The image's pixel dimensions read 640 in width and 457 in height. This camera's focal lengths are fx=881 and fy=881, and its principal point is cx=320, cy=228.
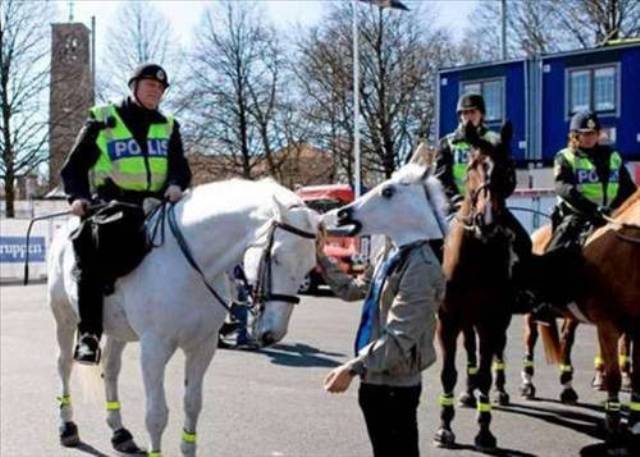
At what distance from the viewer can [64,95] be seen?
4128 centimetres

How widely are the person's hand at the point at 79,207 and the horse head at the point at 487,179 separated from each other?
2.90 meters

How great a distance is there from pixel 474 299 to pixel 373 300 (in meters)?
3.24

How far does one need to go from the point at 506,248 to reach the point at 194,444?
3.06m

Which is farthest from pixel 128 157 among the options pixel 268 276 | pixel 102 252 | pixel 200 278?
pixel 268 276

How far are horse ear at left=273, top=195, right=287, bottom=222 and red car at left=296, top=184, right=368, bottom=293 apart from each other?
13220mm

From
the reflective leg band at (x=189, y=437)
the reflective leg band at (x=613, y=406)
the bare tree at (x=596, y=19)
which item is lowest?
the reflective leg band at (x=613, y=406)

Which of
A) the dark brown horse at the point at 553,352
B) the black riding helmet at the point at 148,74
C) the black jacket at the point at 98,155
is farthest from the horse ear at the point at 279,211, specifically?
the dark brown horse at the point at 553,352

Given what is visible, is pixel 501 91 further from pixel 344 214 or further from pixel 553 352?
pixel 344 214

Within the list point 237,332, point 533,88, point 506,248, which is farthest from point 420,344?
point 533,88

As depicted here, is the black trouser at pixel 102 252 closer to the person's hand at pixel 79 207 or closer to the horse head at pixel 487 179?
the person's hand at pixel 79 207

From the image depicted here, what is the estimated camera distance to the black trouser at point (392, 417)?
426cm

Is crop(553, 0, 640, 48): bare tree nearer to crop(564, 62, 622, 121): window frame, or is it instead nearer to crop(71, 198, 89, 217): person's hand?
crop(564, 62, 622, 121): window frame

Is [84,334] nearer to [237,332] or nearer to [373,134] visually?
[237,332]

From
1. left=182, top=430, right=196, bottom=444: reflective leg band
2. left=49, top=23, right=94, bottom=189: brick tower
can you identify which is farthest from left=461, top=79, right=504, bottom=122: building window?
left=49, top=23, right=94, bottom=189: brick tower
